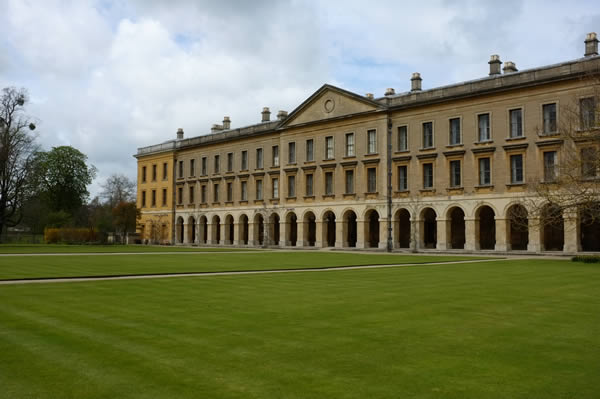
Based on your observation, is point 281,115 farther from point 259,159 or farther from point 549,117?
point 549,117

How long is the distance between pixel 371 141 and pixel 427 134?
18.2ft

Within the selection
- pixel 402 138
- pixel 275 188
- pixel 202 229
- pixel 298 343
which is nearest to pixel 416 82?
pixel 402 138

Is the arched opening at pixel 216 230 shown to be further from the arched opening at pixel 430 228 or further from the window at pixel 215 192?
the arched opening at pixel 430 228

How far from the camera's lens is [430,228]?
160 ft

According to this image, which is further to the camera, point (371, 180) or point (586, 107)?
point (371, 180)

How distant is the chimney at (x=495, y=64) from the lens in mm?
44969

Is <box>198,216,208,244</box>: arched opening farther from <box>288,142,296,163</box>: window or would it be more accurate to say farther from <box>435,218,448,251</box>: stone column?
<box>435,218,448,251</box>: stone column

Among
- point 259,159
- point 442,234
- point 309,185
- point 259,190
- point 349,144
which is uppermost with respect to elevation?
point 349,144

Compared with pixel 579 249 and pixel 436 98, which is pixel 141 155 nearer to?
pixel 436 98

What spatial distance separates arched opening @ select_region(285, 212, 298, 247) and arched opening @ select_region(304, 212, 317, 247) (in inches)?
59.4

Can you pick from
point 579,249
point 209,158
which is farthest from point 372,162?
point 209,158

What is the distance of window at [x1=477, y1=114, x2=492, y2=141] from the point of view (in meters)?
42.7

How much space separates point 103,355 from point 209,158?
6050 cm

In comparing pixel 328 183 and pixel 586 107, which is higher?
pixel 586 107
